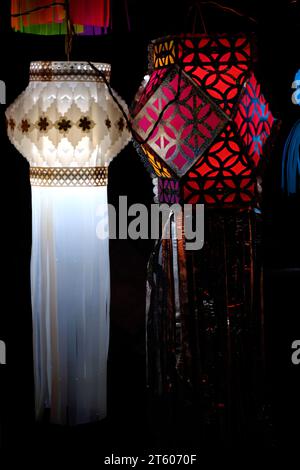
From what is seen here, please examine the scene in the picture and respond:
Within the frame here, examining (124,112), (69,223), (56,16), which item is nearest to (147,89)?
(124,112)

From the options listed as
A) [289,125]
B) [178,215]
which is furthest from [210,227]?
[289,125]

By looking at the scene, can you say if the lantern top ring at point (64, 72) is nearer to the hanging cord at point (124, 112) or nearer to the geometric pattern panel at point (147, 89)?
the hanging cord at point (124, 112)

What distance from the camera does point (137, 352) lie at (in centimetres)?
323

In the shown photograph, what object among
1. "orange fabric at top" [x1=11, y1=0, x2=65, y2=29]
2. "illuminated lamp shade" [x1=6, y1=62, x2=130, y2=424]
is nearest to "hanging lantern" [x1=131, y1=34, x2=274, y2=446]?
"illuminated lamp shade" [x1=6, y1=62, x2=130, y2=424]

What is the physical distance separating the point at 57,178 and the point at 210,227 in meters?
0.45

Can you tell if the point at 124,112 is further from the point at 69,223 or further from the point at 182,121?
the point at 69,223

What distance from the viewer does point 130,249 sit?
10.5 feet

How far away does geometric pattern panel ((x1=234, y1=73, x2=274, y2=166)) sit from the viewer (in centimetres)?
232

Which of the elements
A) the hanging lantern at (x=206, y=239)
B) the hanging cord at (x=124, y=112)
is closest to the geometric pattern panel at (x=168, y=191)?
the hanging lantern at (x=206, y=239)

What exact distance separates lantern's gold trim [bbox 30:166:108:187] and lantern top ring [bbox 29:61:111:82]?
9.4 inches

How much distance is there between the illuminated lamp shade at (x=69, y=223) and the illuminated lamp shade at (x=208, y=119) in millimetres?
193

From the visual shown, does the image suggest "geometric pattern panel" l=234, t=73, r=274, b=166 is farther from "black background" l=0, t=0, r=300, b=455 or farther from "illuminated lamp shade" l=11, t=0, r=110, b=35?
"illuminated lamp shade" l=11, t=0, r=110, b=35

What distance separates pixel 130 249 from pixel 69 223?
707 millimetres
